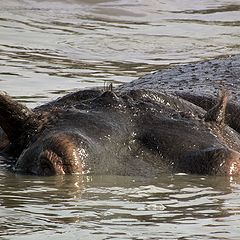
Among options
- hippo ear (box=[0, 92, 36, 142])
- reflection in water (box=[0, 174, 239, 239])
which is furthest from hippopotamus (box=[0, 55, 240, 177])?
reflection in water (box=[0, 174, 239, 239])

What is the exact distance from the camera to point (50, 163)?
246 inches

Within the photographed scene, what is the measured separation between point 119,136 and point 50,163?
1.67 feet

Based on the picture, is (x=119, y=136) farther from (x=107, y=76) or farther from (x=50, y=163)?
(x=107, y=76)

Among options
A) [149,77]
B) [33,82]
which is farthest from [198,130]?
[33,82]

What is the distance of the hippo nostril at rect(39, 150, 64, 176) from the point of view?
20.3 feet

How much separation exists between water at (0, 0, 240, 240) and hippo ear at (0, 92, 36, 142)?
0.29 m

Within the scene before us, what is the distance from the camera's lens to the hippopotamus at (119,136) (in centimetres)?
629

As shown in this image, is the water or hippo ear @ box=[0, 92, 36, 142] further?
hippo ear @ box=[0, 92, 36, 142]

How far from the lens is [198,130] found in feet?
21.8

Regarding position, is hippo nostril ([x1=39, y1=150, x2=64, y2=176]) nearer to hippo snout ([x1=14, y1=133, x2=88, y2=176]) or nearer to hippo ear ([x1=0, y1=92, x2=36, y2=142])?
hippo snout ([x1=14, y1=133, x2=88, y2=176])

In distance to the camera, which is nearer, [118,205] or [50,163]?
[118,205]

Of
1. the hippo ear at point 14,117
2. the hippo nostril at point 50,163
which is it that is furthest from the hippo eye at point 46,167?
the hippo ear at point 14,117

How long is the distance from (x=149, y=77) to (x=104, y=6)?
8.77 meters

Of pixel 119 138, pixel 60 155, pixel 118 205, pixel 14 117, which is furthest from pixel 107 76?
pixel 118 205
